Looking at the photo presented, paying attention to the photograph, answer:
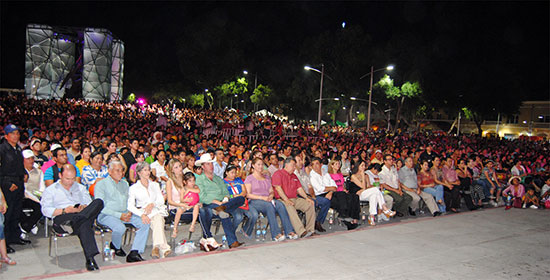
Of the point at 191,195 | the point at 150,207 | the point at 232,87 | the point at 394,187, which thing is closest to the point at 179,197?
the point at 191,195

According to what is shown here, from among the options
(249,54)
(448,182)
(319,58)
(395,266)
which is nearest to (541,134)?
(319,58)

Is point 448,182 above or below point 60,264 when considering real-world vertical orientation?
above

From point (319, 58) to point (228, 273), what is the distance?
38.4m

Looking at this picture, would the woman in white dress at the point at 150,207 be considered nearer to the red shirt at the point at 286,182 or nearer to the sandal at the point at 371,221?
the red shirt at the point at 286,182

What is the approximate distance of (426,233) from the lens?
Result: 8.09 metres

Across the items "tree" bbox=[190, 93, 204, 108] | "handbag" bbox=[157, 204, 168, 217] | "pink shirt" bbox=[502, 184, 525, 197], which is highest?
"tree" bbox=[190, 93, 204, 108]

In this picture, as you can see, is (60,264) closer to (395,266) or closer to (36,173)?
(36,173)

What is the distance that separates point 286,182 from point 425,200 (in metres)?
4.04

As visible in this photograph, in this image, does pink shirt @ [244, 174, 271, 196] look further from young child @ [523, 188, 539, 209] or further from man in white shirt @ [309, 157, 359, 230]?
young child @ [523, 188, 539, 209]

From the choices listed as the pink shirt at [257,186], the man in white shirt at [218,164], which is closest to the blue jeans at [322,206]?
the pink shirt at [257,186]

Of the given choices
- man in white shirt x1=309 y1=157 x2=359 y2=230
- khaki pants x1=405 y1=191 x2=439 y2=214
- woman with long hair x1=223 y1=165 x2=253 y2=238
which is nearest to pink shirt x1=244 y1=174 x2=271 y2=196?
woman with long hair x1=223 y1=165 x2=253 y2=238

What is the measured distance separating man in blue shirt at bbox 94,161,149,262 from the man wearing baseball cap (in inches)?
43.5

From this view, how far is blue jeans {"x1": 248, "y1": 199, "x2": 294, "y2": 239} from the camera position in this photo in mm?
7324

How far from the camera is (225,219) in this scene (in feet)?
22.2
